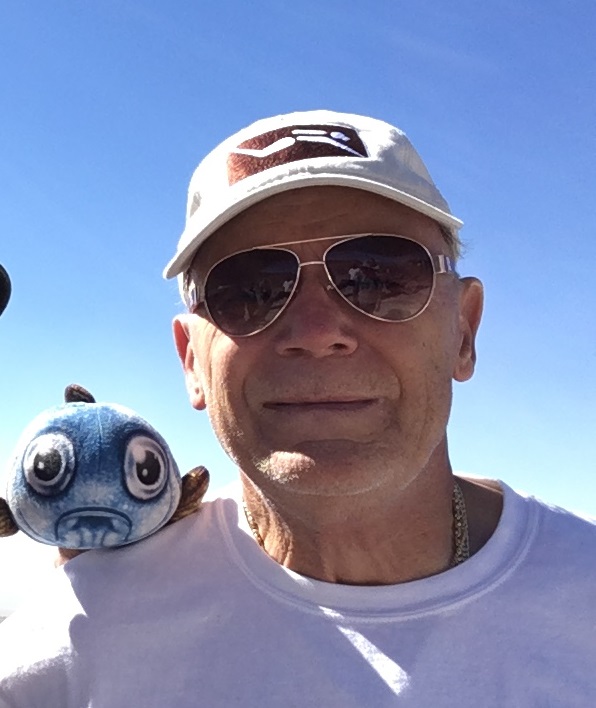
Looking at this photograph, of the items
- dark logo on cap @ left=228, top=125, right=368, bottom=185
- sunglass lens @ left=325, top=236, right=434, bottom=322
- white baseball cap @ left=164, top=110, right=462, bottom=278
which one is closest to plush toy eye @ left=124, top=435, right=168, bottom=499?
white baseball cap @ left=164, top=110, right=462, bottom=278

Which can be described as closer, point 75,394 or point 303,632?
point 303,632

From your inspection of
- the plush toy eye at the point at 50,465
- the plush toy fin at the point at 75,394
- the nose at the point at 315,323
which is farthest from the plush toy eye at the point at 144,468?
the nose at the point at 315,323

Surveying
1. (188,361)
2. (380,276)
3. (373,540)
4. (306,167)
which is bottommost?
(373,540)

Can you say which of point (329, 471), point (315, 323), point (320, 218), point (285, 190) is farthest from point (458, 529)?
point (285, 190)

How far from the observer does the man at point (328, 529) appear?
1.98 metres

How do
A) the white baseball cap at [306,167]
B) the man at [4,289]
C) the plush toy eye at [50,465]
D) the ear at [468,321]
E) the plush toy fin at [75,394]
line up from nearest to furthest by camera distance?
the man at [4,289] → the plush toy eye at [50,465] → the white baseball cap at [306,167] → the plush toy fin at [75,394] → the ear at [468,321]

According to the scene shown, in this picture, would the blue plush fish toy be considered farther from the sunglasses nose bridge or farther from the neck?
the sunglasses nose bridge

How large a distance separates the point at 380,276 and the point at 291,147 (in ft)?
1.56

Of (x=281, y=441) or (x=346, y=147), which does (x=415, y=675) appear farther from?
(x=346, y=147)

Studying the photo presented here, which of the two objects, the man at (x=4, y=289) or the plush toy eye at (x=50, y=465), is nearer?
the man at (x=4, y=289)

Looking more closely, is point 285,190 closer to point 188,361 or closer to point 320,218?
point 320,218

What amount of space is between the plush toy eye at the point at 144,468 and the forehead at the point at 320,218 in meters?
0.63

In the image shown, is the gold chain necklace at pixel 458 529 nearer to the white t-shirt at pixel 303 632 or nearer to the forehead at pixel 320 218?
the white t-shirt at pixel 303 632

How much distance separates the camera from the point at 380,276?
6.97 ft
